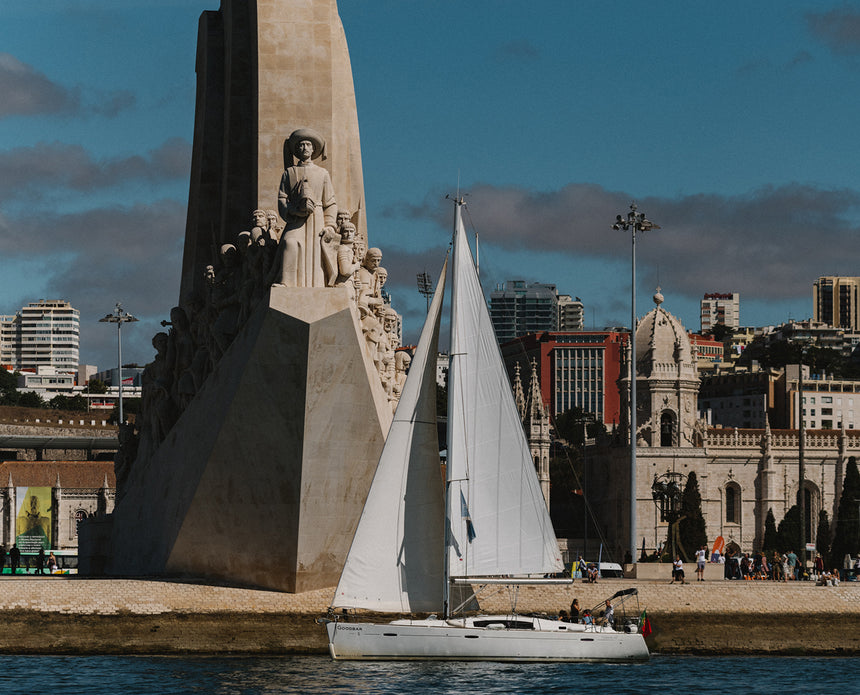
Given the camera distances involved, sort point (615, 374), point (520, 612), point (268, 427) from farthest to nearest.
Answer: point (615, 374) → point (520, 612) → point (268, 427)

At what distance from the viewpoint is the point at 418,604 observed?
31531 mm

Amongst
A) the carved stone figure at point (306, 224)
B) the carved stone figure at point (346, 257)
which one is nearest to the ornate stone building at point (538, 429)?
the carved stone figure at point (346, 257)

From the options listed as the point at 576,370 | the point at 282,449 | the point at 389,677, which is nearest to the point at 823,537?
the point at 282,449

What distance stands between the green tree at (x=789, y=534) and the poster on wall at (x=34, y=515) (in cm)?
3816

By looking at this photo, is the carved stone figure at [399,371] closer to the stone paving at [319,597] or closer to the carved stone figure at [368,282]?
the carved stone figure at [368,282]

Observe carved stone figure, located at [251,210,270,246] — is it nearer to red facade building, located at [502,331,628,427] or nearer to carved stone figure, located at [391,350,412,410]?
carved stone figure, located at [391,350,412,410]

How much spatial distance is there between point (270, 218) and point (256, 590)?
25.4 feet

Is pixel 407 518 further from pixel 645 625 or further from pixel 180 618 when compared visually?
pixel 645 625

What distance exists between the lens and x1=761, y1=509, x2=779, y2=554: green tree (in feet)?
266

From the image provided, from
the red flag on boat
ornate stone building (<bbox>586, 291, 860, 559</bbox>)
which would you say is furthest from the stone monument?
ornate stone building (<bbox>586, 291, 860, 559</bbox>)

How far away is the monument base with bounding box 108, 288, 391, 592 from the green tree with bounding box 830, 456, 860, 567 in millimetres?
43452

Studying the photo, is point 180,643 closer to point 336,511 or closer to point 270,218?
point 336,511

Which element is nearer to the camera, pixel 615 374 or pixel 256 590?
pixel 256 590

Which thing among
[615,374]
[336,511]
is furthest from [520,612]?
[615,374]
